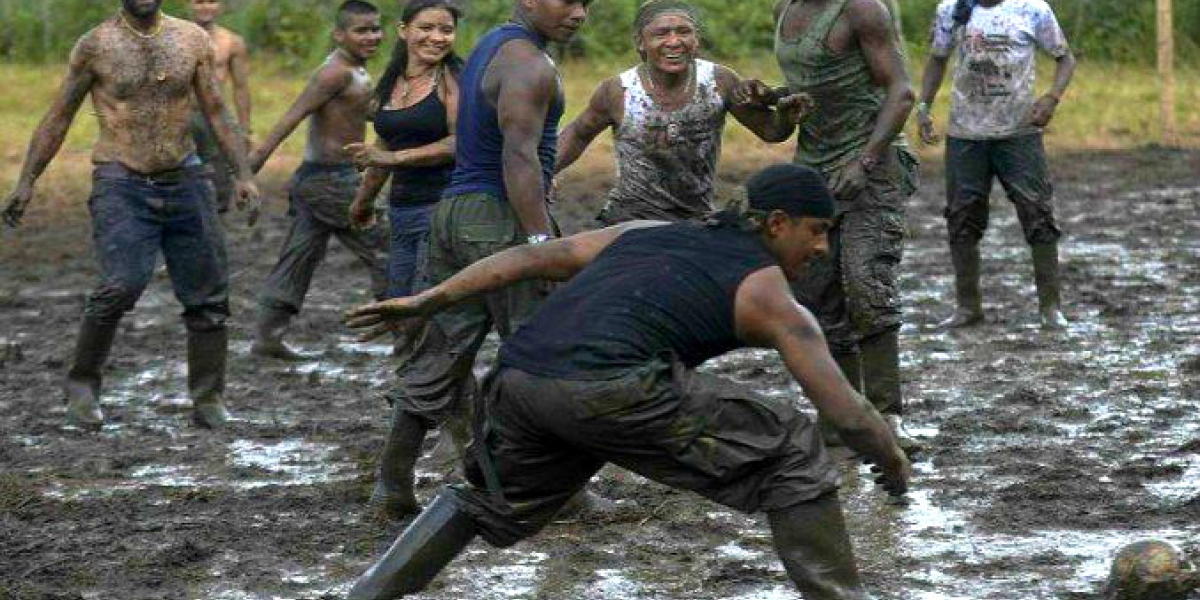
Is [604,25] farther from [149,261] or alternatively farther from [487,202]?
[487,202]

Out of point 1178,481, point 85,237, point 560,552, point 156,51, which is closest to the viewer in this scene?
point 560,552

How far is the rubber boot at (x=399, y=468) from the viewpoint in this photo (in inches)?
305

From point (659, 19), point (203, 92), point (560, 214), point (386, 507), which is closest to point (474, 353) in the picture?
point (386, 507)

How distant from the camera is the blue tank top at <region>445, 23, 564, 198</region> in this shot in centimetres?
755

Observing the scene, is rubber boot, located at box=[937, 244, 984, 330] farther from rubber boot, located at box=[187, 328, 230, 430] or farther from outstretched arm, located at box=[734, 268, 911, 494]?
outstretched arm, located at box=[734, 268, 911, 494]

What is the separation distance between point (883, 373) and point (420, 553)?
301 cm

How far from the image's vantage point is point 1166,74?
713 inches

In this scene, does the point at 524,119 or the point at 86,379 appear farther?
the point at 86,379

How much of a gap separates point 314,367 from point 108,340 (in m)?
1.73

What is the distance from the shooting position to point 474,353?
25.7 feet

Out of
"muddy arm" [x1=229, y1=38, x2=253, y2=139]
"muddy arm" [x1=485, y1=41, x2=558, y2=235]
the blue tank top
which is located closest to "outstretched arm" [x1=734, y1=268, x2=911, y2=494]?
"muddy arm" [x1=485, y1=41, x2=558, y2=235]

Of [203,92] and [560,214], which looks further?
[560,214]

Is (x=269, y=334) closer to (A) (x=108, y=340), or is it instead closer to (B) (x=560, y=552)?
(A) (x=108, y=340)

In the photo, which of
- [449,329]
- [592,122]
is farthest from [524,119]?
[592,122]
